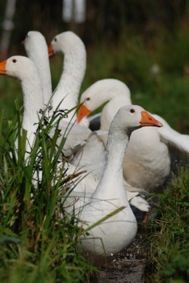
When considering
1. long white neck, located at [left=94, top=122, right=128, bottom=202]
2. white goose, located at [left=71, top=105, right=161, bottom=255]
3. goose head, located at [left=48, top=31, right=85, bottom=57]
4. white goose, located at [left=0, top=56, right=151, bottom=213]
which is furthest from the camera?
goose head, located at [left=48, top=31, right=85, bottom=57]

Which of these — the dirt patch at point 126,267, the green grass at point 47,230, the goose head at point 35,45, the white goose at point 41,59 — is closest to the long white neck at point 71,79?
the white goose at point 41,59

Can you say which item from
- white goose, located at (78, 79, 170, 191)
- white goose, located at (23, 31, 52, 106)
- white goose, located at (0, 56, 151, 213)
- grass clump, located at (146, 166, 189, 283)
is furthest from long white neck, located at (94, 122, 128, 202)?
white goose, located at (23, 31, 52, 106)

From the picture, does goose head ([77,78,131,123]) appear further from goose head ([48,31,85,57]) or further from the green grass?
the green grass

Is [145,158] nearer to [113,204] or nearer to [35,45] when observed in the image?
[35,45]

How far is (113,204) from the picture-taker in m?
6.14

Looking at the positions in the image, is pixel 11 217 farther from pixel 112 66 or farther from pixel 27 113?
pixel 112 66

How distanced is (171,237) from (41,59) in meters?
3.02

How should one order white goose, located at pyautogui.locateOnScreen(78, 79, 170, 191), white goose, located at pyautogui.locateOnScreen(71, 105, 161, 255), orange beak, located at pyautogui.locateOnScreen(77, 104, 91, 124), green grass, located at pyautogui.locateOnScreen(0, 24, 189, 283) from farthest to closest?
orange beak, located at pyautogui.locateOnScreen(77, 104, 91, 124), white goose, located at pyautogui.locateOnScreen(78, 79, 170, 191), white goose, located at pyautogui.locateOnScreen(71, 105, 161, 255), green grass, located at pyautogui.locateOnScreen(0, 24, 189, 283)

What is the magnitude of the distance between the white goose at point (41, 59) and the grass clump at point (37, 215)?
8.39 ft

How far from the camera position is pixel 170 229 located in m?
6.27

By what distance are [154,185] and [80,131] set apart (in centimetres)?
101

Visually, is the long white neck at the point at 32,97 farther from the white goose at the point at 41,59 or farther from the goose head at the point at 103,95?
the goose head at the point at 103,95

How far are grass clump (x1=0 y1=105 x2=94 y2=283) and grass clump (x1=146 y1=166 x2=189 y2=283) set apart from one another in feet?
1.73

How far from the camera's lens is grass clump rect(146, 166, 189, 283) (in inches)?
206
